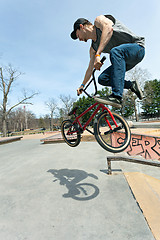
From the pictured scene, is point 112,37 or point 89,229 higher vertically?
point 112,37

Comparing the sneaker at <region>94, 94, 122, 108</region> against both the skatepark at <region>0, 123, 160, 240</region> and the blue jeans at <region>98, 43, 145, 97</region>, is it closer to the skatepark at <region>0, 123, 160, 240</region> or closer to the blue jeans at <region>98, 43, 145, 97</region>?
the blue jeans at <region>98, 43, 145, 97</region>

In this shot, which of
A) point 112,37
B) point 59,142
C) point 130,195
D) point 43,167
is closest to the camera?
point 112,37

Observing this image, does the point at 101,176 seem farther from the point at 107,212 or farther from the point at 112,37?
the point at 112,37

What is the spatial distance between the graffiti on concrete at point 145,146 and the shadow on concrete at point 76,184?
367 centimetres

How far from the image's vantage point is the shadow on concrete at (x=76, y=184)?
12.8 ft

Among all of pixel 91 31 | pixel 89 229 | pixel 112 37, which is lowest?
pixel 89 229

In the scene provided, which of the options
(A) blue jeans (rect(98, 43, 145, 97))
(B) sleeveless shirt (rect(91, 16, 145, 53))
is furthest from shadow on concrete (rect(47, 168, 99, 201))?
(B) sleeveless shirt (rect(91, 16, 145, 53))

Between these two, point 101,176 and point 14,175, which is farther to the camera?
point 14,175

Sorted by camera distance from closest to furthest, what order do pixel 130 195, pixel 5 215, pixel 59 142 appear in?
pixel 5 215 < pixel 130 195 < pixel 59 142

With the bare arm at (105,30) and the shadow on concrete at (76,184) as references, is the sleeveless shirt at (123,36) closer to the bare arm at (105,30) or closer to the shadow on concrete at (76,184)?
the bare arm at (105,30)

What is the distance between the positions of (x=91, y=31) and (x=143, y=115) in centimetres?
6310

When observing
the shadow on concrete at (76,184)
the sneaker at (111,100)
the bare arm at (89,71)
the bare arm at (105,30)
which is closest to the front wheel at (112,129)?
the sneaker at (111,100)

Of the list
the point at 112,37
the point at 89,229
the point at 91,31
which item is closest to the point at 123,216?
the point at 89,229

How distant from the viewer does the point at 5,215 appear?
3174mm
